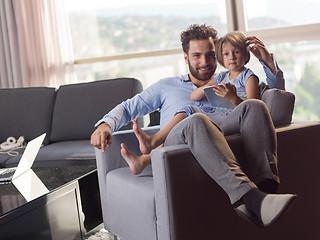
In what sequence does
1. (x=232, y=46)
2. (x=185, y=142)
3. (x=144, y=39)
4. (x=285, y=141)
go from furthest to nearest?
(x=144, y=39) < (x=232, y=46) < (x=285, y=141) < (x=185, y=142)

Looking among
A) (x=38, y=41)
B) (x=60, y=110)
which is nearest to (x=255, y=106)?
(x=60, y=110)

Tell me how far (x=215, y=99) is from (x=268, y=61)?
0.92 ft

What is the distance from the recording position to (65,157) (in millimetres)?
3301

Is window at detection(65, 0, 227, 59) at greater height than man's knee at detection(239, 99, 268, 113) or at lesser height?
greater

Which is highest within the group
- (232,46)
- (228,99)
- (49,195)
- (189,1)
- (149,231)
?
(189,1)

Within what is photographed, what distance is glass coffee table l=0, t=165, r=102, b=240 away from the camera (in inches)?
82.2

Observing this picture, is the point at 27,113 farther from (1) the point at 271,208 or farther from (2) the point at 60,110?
(1) the point at 271,208

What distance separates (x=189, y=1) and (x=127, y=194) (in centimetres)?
270

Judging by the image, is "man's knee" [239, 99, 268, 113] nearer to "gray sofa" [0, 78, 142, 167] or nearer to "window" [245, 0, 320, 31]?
"gray sofa" [0, 78, 142, 167]

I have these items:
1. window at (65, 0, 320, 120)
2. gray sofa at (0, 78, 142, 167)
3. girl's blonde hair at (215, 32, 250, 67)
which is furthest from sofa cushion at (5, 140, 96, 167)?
window at (65, 0, 320, 120)

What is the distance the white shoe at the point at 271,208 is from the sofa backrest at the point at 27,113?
7.54ft

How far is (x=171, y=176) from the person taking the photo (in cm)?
194

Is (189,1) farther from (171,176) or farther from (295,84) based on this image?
(171,176)

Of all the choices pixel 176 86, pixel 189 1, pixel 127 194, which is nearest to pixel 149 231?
pixel 127 194
